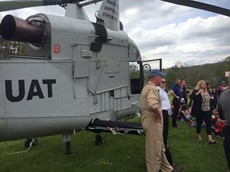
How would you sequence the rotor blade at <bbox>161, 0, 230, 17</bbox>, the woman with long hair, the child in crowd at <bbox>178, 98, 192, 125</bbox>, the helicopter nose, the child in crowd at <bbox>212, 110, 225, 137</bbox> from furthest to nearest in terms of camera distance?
the child in crowd at <bbox>178, 98, 192, 125</bbox>, the child in crowd at <bbox>212, 110, 225, 137</bbox>, the woman with long hair, the helicopter nose, the rotor blade at <bbox>161, 0, 230, 17</bbox>

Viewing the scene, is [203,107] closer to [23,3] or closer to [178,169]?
[178,169]

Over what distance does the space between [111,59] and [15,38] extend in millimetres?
2338

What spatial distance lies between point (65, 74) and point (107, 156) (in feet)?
7.79

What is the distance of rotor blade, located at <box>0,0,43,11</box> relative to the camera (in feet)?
15.5

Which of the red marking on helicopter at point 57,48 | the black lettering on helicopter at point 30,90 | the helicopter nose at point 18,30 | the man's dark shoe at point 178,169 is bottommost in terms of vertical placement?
the man's dark shoe at point 178,169

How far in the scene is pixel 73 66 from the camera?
5.71m

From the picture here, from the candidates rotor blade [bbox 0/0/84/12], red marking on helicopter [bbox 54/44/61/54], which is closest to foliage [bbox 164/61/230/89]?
rotor blade [bbox 0/0/84/12]

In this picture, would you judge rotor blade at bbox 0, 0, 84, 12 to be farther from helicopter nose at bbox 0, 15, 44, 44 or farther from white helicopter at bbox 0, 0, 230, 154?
helicopter nose at bbox 0, 15, 44, 44

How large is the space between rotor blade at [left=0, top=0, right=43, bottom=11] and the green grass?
3.29m

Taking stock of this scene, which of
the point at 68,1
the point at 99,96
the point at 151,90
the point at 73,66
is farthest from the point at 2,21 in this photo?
the point at 151,90

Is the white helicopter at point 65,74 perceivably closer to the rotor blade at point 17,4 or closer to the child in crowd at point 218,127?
the rotor blade at point 17,4

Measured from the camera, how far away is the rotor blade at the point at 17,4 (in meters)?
4.72

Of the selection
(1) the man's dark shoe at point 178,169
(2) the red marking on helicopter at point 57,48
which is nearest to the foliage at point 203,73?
(1) the man's dark shoe at point 178,169

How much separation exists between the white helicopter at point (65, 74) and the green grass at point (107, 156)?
791 millimetres
